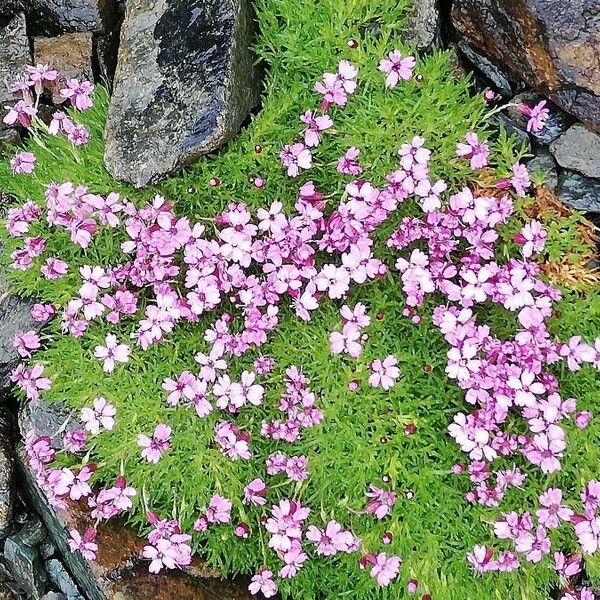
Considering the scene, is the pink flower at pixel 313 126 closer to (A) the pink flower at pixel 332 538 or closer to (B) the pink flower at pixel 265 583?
(A) the pink flower at pixel 332 538

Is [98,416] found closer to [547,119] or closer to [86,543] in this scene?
[86,543]

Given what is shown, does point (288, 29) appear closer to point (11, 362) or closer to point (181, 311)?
point (181, 311)

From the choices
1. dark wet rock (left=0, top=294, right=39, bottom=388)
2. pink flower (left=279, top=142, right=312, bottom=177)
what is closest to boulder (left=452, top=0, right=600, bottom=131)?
pink flower (left=279, top=142, right=312, bottom=177)

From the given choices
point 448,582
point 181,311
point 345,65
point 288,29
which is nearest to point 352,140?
point 345,65

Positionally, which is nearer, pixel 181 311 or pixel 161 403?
pixel 181 311

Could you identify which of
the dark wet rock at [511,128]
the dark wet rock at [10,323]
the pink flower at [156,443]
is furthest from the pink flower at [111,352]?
the dark wet rock at [511,128]
